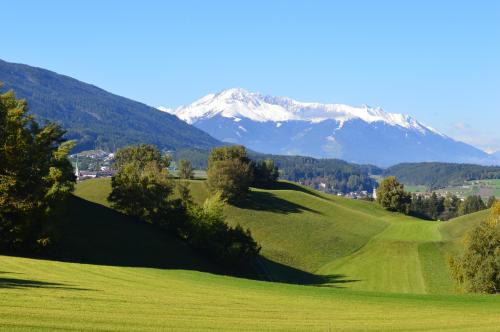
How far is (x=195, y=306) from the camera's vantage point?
28.5m

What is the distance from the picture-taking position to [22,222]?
5078 centimetres

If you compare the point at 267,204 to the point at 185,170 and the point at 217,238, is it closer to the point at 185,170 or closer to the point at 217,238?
the point at 185,170

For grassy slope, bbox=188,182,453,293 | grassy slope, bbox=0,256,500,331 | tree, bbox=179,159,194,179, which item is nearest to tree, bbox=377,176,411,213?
grassy slope, bbox=188,182,453,293

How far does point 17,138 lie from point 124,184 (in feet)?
106

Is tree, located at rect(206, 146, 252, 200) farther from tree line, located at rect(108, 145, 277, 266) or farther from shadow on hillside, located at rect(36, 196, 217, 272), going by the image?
shadow on hillside, located at rect(36, 196, 217, 272)

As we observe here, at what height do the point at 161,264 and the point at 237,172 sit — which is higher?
the point at 237,172

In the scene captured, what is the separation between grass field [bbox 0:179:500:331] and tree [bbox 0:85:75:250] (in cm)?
361

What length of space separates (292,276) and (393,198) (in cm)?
9444

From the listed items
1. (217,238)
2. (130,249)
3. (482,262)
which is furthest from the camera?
(217,238)

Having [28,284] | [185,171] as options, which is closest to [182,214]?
[28,284]

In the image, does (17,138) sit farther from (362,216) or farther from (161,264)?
(362,216)

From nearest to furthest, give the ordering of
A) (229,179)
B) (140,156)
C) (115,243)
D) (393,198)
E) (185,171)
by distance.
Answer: (115,243), (229,179), (140,156), (185,171), (393,198)

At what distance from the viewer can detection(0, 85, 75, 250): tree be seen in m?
50.1

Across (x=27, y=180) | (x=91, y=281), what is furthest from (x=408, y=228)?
(x=91, y=281)
